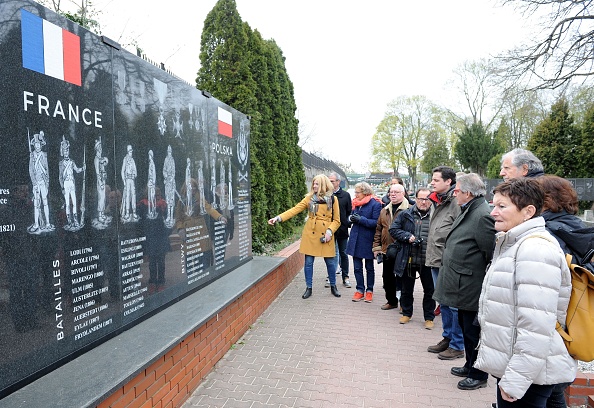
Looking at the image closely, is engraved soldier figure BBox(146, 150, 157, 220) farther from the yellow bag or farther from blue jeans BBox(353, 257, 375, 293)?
blue jeans BBox(353, 257, 375, 293)

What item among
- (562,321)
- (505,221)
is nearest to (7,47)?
(505,221)

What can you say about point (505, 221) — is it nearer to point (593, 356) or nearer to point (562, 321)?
point (562, 321)

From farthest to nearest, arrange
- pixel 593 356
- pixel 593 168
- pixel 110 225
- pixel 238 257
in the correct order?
Result: 1. pixel 593 168
2. pixel 238 257
3. pixel 110 225
4. pixel 593 356

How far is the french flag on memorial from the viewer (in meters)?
2.19

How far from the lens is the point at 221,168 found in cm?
504

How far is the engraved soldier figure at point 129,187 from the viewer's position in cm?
303

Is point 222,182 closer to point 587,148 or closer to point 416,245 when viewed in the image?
point 416,245

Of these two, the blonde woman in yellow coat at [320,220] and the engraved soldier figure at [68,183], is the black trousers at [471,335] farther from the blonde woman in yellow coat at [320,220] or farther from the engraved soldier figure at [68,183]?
the engraved soldier figure at [68,183]

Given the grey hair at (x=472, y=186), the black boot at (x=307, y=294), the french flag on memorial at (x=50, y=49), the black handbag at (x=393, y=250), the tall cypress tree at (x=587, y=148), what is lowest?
the black boot at (x=307, y=294)

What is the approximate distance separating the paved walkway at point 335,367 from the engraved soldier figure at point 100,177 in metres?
1.65

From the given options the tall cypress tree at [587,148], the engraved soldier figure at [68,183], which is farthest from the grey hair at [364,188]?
the tall cypress tree at [587,148]

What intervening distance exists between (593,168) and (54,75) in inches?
1112

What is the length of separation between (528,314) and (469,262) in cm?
158

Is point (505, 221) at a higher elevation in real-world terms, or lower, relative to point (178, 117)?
lower
